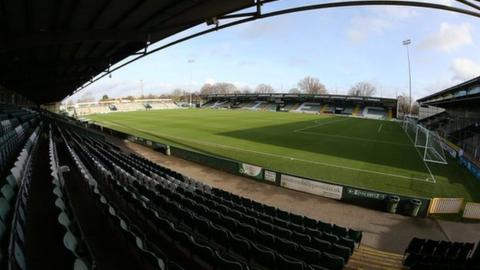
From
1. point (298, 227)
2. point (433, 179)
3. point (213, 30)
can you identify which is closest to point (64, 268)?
point (298, 227)

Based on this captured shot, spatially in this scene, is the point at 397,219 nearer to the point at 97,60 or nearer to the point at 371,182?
the point at 371,182

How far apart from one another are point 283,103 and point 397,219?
245 feet

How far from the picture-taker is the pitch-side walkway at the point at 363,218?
10.4 m

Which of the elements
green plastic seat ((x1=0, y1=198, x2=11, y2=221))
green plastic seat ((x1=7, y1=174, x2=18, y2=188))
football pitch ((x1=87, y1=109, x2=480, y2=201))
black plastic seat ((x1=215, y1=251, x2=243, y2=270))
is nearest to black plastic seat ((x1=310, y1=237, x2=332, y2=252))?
black plastic seat ((x1=215, y1=251, x2=243, y2=270))

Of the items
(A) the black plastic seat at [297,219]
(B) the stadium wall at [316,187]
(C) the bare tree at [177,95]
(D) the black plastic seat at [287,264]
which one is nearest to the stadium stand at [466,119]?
(B) the stadium wall at [316,187]

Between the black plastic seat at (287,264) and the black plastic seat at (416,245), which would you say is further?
the black plastic seat at (416,245)

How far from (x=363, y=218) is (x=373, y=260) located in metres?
3.90

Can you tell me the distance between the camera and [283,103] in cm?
8525

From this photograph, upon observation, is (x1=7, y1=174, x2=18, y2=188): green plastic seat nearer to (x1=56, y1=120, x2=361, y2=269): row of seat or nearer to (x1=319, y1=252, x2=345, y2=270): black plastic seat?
(x1=56, y1=120, x2=361, y2=269): row of seat

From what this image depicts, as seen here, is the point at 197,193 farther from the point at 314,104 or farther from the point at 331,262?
the point at 314,104

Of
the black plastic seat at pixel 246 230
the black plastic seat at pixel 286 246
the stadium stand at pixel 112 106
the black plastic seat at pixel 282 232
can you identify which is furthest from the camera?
the stadium stand at pixel 112 106

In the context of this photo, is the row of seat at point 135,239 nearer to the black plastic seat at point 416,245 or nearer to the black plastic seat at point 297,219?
the black plastic seat at point 297,219

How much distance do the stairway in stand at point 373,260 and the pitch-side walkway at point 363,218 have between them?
2.35ft

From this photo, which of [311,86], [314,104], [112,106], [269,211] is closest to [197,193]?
[269,211]
